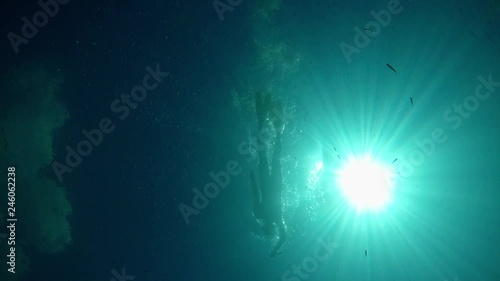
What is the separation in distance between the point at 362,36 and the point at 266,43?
243 centimetres

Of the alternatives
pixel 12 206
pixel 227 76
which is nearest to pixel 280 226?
pixel 227 76

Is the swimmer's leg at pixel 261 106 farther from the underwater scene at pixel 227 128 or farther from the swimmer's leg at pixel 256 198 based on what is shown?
the swimmer's leg at pixel 256 198

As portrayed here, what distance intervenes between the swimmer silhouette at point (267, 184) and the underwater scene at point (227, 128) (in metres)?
0.05

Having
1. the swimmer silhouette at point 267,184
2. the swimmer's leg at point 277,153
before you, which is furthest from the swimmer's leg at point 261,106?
the swimmer's leg at point 277,153

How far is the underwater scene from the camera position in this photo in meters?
6.63

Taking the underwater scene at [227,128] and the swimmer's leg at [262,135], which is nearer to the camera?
the underwater scene at [227,128]

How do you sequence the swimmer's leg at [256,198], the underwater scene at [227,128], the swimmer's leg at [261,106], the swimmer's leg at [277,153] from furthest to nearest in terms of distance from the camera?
the swimmer's leg at [256,198], the swimmer's leg at [277,153], the swimmer's leg at [261,106], the underwater scene at [227,128]

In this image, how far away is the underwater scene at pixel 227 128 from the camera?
6.63 meters

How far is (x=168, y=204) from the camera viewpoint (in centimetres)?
779

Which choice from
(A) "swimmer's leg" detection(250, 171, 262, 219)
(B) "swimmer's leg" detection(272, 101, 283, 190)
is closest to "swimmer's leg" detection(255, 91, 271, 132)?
(B) "swimmer's leg" detection(272, 101, 283, 190)

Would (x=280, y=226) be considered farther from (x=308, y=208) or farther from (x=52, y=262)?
(x=52, y=262)

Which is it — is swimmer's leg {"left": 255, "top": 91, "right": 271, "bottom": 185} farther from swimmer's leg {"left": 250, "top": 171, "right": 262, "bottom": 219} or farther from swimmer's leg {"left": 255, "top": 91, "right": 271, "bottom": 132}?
swimmer's leg {"left": 250, "top": 171, "right": 262, "bottom": 219}

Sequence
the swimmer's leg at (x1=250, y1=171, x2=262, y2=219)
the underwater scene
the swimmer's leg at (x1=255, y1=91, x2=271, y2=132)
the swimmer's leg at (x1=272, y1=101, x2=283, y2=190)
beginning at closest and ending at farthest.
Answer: the underwater scene, the swimmer's leg at (x1=255, y1=91, x2=271, y2=132), the swimmer's leg at (x1=272, y1=101, x2=283, y2=190), the swimmer's leg at (x1=250, y1=171, x2=262, y2=219)

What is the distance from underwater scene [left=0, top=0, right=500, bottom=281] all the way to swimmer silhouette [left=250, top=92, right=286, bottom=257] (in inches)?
2.0
